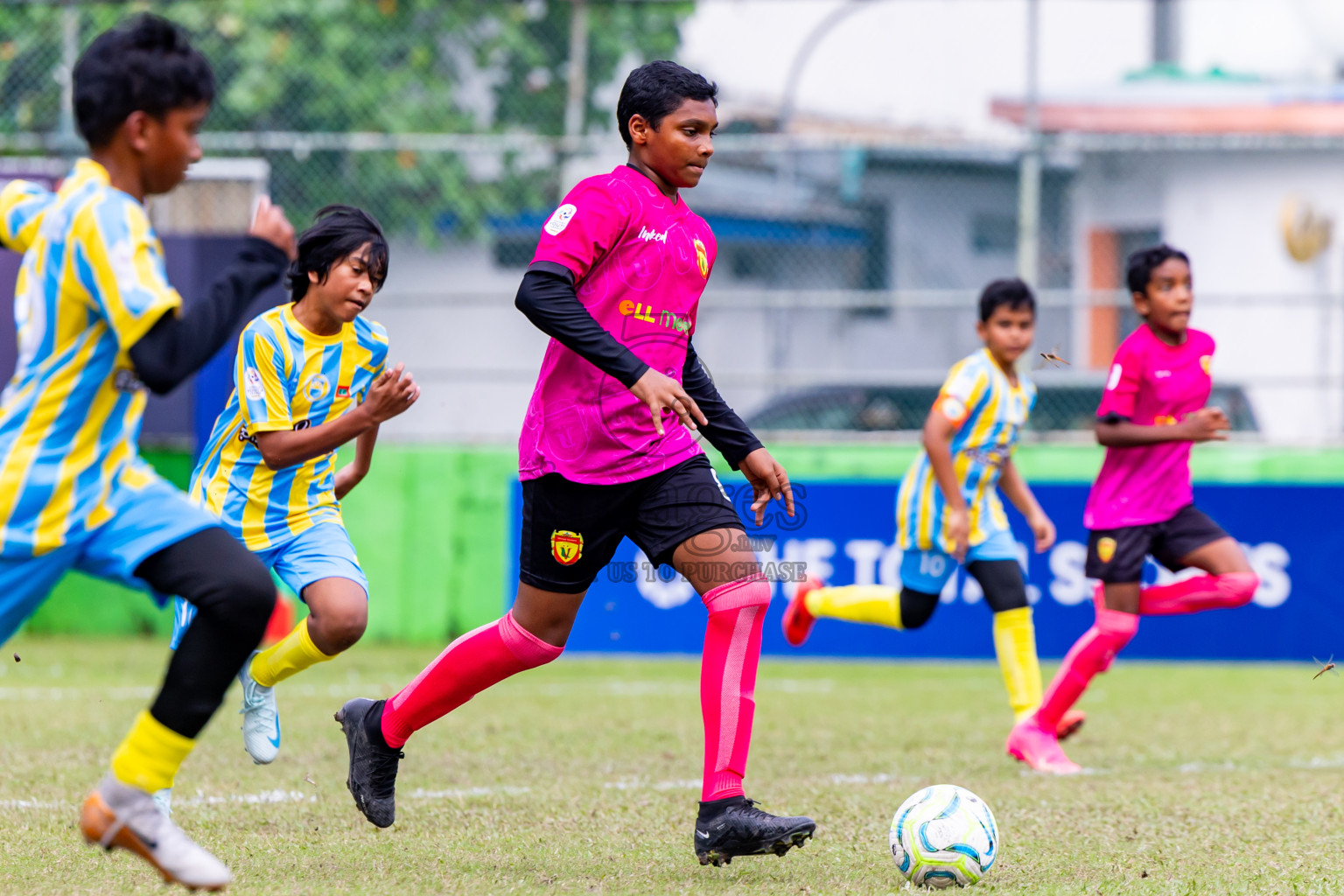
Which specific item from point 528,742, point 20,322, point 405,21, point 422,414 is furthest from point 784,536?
point 20,322

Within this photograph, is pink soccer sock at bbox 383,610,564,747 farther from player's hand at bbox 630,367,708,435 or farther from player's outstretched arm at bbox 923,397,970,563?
player's outstretched arm at bbox 923,397,970,563

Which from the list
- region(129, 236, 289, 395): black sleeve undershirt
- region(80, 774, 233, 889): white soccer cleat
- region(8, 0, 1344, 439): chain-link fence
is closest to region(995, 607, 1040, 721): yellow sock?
region(80, 774, 233, 889): white soccer cleat

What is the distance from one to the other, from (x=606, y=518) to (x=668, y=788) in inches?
64.4

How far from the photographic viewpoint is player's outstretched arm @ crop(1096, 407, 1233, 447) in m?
6.04

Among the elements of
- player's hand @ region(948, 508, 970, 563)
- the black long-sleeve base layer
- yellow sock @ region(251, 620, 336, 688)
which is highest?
the black long-sleeve base layer

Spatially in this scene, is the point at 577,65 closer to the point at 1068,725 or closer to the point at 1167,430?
the point at 1167,430

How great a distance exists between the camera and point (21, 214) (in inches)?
127

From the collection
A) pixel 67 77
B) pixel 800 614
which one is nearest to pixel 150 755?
pixel 800 614

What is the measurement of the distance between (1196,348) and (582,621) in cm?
537

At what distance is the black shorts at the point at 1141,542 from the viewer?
635cm

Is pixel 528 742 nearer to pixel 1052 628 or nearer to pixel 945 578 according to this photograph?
pixel 945 578

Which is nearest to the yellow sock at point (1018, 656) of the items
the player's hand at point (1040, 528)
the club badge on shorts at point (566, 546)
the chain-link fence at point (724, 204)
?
the player's hand at point (1040, 528)

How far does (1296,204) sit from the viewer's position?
14.5 m

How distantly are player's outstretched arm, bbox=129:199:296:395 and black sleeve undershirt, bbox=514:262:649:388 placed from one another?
79 cm
